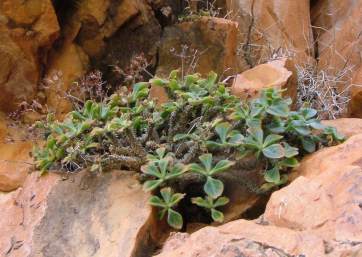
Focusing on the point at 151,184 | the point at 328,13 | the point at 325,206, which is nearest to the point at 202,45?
the point at 151,184

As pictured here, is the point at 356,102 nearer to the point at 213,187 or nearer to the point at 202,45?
the point at 202,45

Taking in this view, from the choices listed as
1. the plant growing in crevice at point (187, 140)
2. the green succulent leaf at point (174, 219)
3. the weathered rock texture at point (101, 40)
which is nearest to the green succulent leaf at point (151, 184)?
the plant growing in crevice at point (187, 140)

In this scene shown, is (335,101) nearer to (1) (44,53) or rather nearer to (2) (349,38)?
(2) (349,38)

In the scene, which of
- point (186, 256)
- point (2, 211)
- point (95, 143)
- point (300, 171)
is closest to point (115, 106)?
point (95, 143)

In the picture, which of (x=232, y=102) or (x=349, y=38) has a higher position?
(x=232, y=102)

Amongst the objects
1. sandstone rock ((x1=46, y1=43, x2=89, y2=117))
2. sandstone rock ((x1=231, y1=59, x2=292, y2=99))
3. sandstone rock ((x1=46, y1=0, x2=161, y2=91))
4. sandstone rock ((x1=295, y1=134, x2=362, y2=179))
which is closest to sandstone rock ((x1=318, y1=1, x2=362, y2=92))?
sandstone rock ((x1=231, y1=59, x2=292, y2=99))

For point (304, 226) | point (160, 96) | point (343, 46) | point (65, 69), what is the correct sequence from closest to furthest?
point (304, 226), point (160, 96), point (65, 69), point (343, 46)

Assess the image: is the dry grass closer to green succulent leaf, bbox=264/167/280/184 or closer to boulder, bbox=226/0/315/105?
boulder, bbox=226/0/315/105
